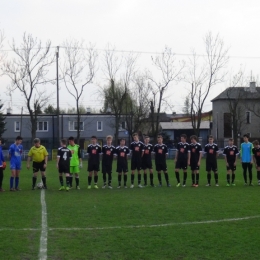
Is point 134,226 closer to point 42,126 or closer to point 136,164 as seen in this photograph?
point 136,164

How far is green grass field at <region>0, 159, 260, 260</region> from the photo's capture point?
7.74 meters

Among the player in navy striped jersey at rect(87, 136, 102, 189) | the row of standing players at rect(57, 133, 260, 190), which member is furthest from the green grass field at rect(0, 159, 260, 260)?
the row of standing players at rect(57, 133, 260, 190)

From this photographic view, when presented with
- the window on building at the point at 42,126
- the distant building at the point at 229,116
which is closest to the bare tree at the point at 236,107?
the distant building at the point at 229,116

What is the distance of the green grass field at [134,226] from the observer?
774 cm

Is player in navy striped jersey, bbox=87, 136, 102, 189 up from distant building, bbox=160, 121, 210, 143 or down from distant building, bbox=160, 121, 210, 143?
down

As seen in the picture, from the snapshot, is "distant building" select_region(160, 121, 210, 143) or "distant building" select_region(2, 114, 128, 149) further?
"distant building" select_region(160, 121, 210, 143)

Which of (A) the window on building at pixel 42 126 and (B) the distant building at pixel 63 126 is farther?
(A) the window on building at pixel 42 126

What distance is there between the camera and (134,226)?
992cm

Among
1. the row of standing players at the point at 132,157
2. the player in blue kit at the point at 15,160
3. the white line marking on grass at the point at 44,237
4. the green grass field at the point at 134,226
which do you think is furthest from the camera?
the row of standing players at the point at 132,157

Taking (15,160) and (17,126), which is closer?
(15,160)

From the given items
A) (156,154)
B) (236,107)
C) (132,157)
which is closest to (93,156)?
(132,157)

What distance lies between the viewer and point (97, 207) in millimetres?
12805

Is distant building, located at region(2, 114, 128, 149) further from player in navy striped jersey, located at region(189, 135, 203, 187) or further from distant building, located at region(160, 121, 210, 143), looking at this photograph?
player in navy striped jersey, located at region(189, 135, 203, 187)

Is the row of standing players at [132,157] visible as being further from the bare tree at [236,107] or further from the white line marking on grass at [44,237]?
the bare tree at [236,107]
